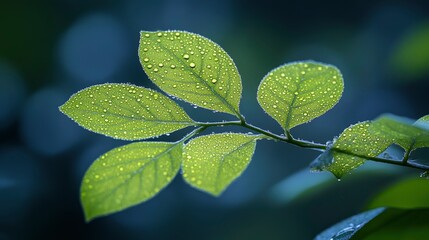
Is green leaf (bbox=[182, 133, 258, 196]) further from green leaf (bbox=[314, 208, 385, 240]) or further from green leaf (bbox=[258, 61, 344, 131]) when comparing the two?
green leaf (bbox=[314, 208, 385, 240])

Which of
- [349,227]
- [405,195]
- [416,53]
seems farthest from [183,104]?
[349,227]

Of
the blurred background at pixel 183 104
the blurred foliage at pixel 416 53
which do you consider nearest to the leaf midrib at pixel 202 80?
the blurred foliage at pixel 416 53

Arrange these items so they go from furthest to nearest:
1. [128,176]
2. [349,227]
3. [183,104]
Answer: [183,104] → [349,227] → [128,176]

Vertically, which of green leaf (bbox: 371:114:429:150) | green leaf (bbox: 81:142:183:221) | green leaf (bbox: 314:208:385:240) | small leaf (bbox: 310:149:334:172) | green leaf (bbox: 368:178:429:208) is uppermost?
green leaf (bbox: 371:114:429:150)

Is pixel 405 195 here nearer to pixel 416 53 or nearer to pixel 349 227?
pixel 349 227

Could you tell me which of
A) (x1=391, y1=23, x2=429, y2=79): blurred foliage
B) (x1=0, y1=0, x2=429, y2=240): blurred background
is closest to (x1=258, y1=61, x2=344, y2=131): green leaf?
(x1=391, y1=23, x2=429, y2=79): blurred foliage

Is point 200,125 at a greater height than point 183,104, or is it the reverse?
point 200,125

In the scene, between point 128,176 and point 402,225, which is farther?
point 402,225
